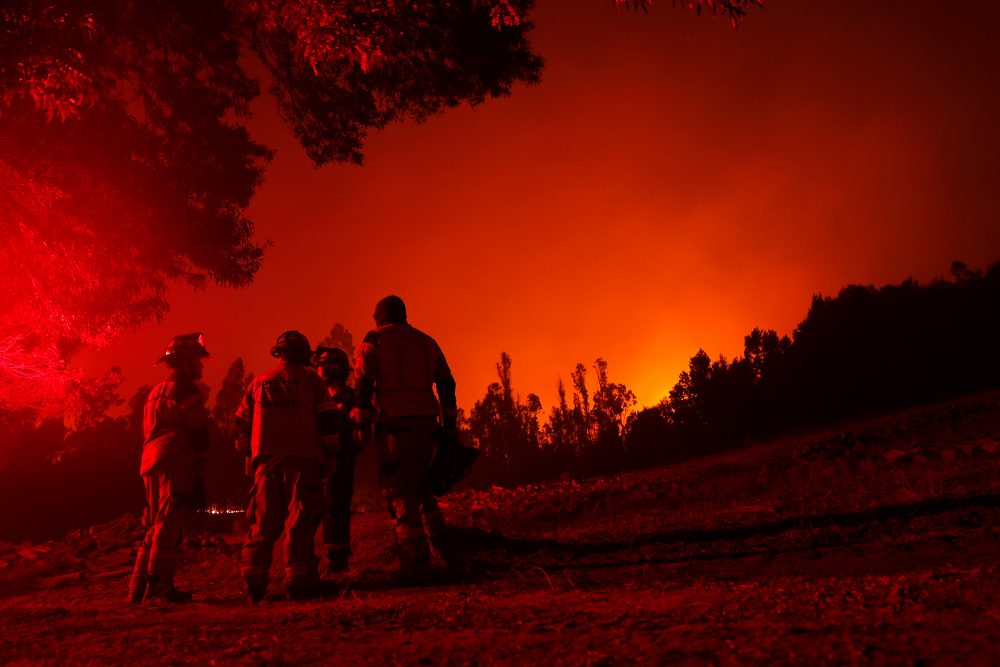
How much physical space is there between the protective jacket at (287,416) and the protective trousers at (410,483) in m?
0.47

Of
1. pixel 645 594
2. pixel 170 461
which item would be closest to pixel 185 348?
pixel 170 461

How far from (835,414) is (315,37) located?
32.9m

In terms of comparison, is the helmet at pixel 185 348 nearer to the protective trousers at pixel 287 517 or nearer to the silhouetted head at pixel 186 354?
the silhouetted head at pixel 186 354

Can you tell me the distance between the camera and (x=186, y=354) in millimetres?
5910

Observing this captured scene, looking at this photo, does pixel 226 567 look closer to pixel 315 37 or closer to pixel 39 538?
pixel 315 37

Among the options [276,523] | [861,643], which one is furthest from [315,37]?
[861,643]

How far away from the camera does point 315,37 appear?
239 inches

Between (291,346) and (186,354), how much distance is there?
1.20 meters

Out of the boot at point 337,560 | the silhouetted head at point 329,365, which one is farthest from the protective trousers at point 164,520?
the silhouetted head at point 329,365

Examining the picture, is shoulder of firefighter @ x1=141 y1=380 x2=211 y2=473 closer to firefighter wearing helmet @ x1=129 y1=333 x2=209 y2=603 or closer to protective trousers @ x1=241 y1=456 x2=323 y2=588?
firefighter wearing helmet @ x1=129 y1=333 x2=209 y2=603

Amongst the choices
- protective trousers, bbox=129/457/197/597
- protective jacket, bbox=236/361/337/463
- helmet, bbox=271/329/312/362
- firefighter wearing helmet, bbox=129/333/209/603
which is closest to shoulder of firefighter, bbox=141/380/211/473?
firefighter wearing helmet, bbox=129/333/209/603

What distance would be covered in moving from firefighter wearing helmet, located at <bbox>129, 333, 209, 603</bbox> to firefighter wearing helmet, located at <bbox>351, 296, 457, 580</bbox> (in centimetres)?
155

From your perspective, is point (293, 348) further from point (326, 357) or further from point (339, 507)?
point (339, 507)

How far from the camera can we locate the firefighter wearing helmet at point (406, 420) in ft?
17.2
